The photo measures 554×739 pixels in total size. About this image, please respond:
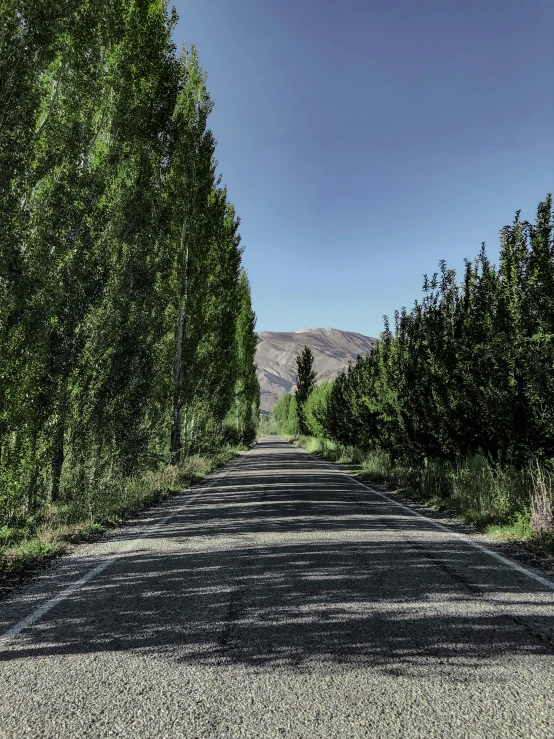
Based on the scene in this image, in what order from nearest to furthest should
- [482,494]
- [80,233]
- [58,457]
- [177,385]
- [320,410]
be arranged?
1. [58,457]
2. [80,233]
3. [482,494]
4. [177,385]
5. [320,410]

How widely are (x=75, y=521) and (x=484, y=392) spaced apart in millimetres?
7635

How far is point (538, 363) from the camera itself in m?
8.01

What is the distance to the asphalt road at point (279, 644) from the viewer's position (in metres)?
2.45

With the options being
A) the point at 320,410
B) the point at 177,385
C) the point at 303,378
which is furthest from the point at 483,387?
the point at 303,378

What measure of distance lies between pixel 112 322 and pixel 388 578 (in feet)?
25.0

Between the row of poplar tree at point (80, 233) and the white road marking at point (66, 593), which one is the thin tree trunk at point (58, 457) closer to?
the row of poplar tree at point (80, 233)

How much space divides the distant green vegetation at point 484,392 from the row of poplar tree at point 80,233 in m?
7.24

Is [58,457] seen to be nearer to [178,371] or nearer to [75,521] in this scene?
[75,521]

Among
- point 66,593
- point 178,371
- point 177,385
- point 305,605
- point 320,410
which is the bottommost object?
point 66,593

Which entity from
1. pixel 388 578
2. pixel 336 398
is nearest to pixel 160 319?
pixel 388 578

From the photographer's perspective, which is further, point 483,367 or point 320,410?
point 320,410

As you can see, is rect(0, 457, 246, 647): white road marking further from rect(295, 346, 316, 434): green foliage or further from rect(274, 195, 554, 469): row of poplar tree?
rect(295, 346, 316, 434): green foliage

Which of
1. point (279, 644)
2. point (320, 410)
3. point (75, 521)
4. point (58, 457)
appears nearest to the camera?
point (279, 644)

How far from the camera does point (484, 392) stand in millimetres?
8961
